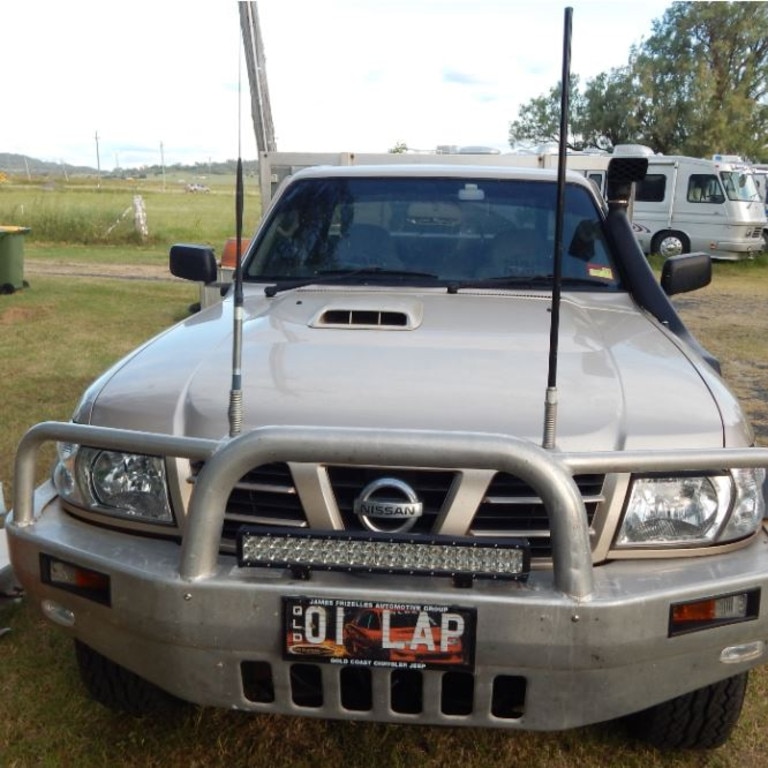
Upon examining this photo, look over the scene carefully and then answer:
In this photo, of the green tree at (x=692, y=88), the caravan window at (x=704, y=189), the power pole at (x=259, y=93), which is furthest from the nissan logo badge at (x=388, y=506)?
the green tree at (x=692, y=88)

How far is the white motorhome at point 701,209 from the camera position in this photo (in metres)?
20.1

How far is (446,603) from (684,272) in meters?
2.27

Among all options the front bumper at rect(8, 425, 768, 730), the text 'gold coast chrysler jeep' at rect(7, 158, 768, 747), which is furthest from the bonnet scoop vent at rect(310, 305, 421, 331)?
the front bumper at rect(8, 425, 768, 730)

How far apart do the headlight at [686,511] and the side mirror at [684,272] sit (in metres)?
1.61

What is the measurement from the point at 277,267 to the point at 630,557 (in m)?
2.00

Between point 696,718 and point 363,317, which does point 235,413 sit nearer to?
point 363,317

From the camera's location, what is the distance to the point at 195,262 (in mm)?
3732

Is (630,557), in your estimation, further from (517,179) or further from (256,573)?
(517,179)

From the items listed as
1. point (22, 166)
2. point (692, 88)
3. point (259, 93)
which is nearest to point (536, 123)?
point (692, 88)

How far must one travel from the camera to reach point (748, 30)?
36.7 metres

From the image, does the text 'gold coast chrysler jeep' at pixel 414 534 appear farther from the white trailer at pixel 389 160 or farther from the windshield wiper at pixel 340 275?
the white trailer at pixel 389 160

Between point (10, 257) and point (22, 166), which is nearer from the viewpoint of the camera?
point (10, 257)

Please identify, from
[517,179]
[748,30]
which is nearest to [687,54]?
[748,30]

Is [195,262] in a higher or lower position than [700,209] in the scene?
higher
